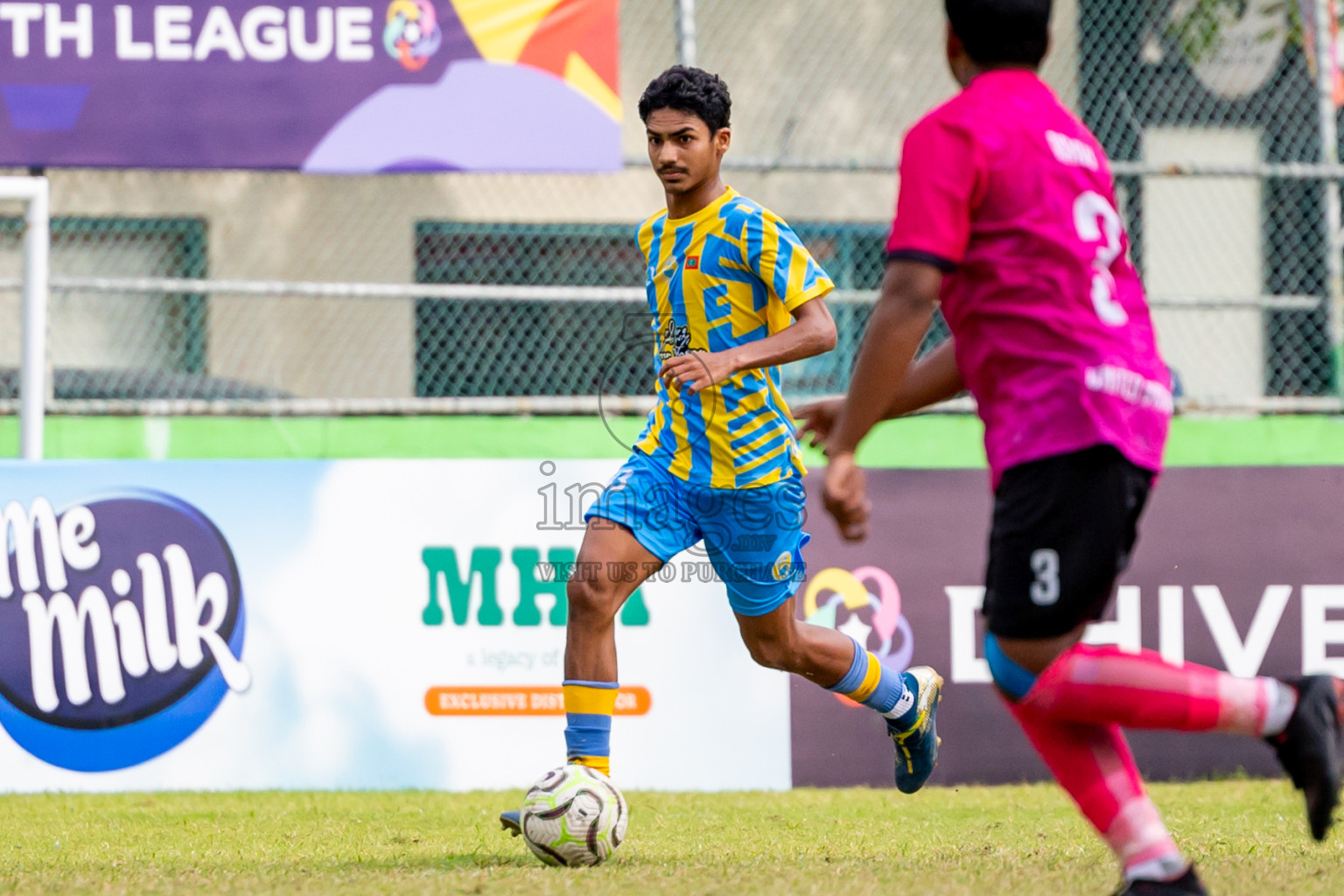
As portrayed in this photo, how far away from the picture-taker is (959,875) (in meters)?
3.74

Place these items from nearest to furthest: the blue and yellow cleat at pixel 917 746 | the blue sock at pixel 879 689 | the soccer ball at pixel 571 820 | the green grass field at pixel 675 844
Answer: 1. the green grass field at pixel 675 844
2. the soccer ball at pixel 571 820
3. the blue sock at pixel 879 689
4. the blue and yellow cleat at pixel 917 746

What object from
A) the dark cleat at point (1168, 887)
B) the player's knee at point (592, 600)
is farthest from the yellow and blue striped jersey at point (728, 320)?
the dark cleat at point (1168, 887)

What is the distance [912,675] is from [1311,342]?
4.47m

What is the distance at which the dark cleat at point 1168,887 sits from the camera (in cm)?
304

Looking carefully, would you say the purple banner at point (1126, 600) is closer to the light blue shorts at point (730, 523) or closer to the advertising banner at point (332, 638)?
the advertising banner at point (332, 638)

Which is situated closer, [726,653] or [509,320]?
[726,653]

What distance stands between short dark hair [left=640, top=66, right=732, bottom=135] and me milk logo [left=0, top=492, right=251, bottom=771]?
290cm

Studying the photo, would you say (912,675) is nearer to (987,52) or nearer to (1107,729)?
(1107,729)

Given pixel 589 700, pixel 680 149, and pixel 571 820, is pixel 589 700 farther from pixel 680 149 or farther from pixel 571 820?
pixel 680 149

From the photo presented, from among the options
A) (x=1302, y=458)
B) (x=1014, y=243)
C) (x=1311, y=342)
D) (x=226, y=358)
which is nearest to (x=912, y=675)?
(x=1014, y=243)

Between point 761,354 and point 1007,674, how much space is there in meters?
1.52

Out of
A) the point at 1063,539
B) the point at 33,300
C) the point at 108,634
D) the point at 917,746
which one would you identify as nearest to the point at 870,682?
the point at 917,746

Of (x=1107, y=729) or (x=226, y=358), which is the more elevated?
(x=226, y=358)

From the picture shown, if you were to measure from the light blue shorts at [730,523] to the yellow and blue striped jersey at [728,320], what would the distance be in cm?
5
